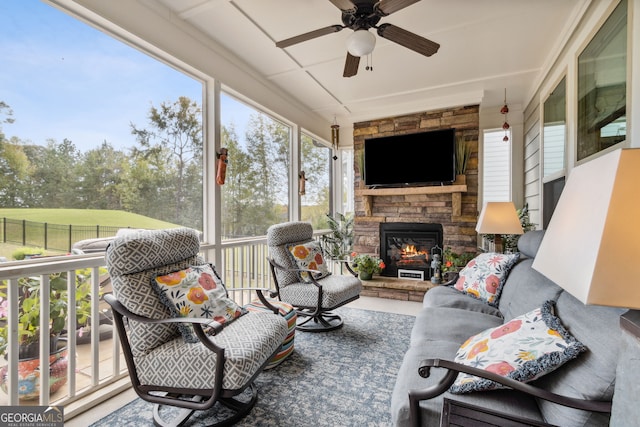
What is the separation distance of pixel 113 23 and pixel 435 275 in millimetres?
4188

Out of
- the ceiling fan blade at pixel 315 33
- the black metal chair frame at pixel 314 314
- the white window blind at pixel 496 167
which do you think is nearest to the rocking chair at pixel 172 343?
the black metal chair frame at pixel 314 314

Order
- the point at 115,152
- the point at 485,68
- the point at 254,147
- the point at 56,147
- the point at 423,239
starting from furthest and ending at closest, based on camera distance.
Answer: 1. the point at 423,239
2. the point at 254,147
3. the point at 485,68
4. the point at 115,152
5. the point at 56,147

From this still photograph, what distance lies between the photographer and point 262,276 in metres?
3.70

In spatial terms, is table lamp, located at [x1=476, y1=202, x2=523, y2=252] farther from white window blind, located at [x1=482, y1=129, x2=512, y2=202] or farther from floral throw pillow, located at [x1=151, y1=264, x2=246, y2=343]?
floral throw pillow, located at [x1=151, y1=264, x2=246, y2=343]

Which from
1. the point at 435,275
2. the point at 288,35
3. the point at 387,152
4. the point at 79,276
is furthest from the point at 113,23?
the point at 435,275

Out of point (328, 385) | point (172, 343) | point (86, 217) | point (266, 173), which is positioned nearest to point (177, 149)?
point (86, 217)

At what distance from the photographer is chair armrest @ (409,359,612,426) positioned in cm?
92

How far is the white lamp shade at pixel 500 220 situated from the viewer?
2783 millimetres

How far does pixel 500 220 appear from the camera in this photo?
111 inches

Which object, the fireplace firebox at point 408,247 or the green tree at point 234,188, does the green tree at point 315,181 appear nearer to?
the fireplace firebox at point 408,247

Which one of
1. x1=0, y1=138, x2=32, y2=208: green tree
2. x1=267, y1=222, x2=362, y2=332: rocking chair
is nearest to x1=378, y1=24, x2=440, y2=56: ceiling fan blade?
x1=267, y1=222, x2=362, y2=332: rocking chair

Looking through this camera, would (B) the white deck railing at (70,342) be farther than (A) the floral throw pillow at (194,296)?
No

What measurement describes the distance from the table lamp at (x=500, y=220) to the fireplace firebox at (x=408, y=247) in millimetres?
1439

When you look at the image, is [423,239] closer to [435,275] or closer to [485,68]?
[435,275]
